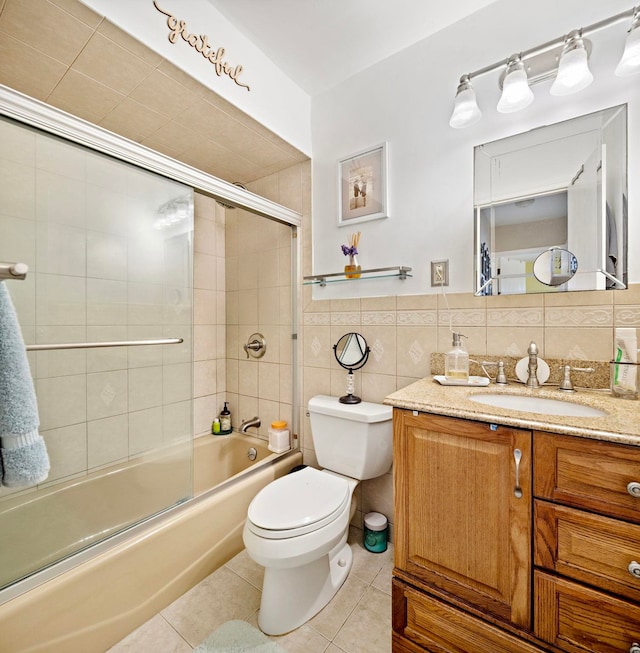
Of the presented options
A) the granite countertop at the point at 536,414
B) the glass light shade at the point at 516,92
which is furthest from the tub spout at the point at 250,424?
the glass light shade at the point at 516,92

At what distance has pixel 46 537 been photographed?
1127mm

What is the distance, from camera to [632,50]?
Answer: 106 cm

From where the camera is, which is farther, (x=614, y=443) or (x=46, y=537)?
(x=46, y=537)

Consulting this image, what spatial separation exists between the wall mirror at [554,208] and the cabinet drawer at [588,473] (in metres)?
0.66

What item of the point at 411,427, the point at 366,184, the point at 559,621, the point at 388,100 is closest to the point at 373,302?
the point at 366,184

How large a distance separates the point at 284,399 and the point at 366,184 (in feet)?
4.45

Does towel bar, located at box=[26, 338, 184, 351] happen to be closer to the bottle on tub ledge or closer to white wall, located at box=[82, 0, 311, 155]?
the bottle on tub ledge

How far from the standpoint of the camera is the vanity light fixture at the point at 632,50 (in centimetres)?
105

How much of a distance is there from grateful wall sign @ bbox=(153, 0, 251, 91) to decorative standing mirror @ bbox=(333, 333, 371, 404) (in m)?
1.32

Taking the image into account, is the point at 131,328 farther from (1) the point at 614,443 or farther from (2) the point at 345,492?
(1) the point at 614,443

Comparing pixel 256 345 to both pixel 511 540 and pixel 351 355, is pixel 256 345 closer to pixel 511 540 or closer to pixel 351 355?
pixel 351 355

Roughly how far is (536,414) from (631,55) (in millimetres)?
1214

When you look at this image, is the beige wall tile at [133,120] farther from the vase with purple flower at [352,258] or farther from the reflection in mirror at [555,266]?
the reflection in mirror at [555,266]

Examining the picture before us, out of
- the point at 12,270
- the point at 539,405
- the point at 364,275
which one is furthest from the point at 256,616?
the point at 364,275
